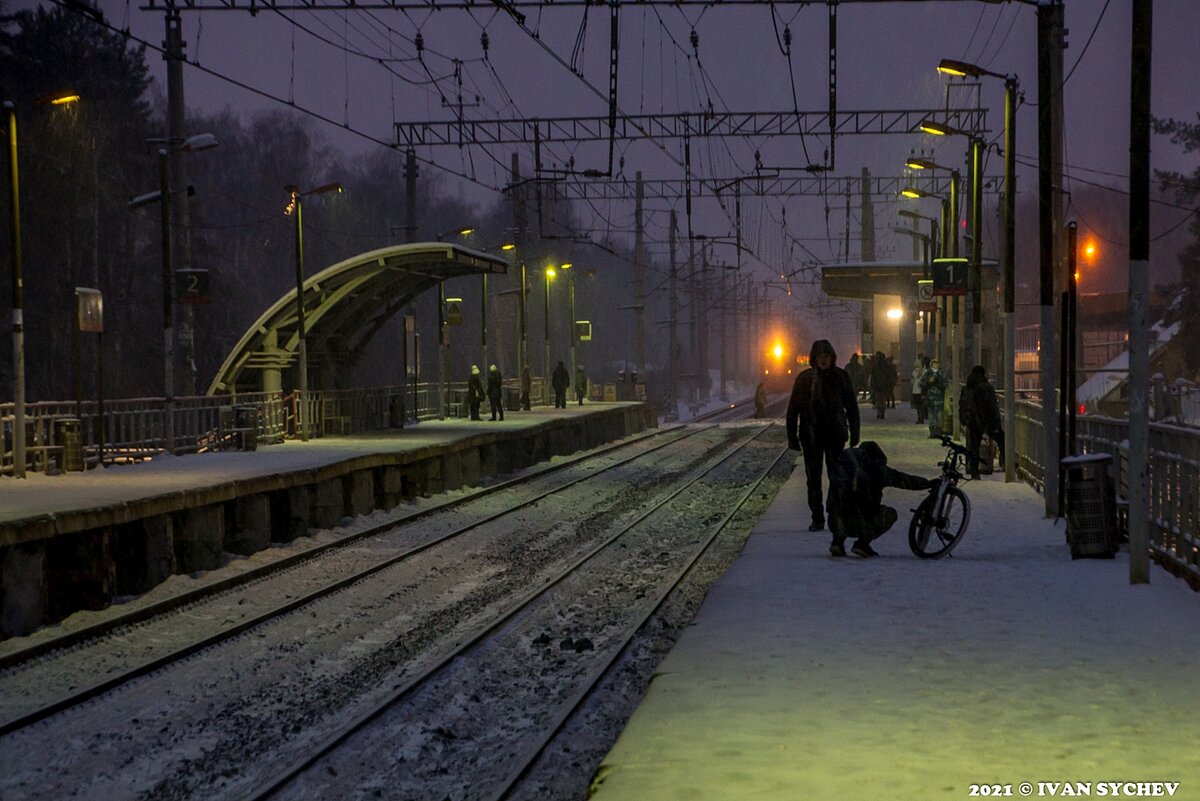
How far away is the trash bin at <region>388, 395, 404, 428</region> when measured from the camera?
3312 cm

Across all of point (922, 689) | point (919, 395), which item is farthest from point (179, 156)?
point (919, 395)

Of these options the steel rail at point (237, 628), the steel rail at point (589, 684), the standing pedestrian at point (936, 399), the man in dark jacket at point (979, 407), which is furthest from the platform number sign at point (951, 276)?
the steel rail at point (589, 684)

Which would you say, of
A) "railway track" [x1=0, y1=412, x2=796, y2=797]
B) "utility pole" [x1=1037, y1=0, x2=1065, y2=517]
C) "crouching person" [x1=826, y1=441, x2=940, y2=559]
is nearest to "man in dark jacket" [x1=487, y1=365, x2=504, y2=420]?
"railway track" [x1=0, y1=412, x2=796, y2=797]

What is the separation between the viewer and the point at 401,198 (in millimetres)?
92812

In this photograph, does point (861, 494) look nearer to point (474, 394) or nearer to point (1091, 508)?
point (1091, 508)

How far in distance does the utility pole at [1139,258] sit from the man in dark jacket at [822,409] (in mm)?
2829

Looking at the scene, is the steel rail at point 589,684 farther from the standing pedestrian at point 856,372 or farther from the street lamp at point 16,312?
the standing pedestrian at point 856,372

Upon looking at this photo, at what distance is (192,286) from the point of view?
81.2ft

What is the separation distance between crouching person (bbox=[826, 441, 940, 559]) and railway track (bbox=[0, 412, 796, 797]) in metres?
2.83

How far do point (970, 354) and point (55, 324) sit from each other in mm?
29592

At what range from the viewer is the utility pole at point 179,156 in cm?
2364

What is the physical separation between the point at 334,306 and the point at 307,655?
20.5m

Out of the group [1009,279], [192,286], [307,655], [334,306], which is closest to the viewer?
[307,655]

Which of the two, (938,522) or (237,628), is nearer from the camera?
(237,628)
